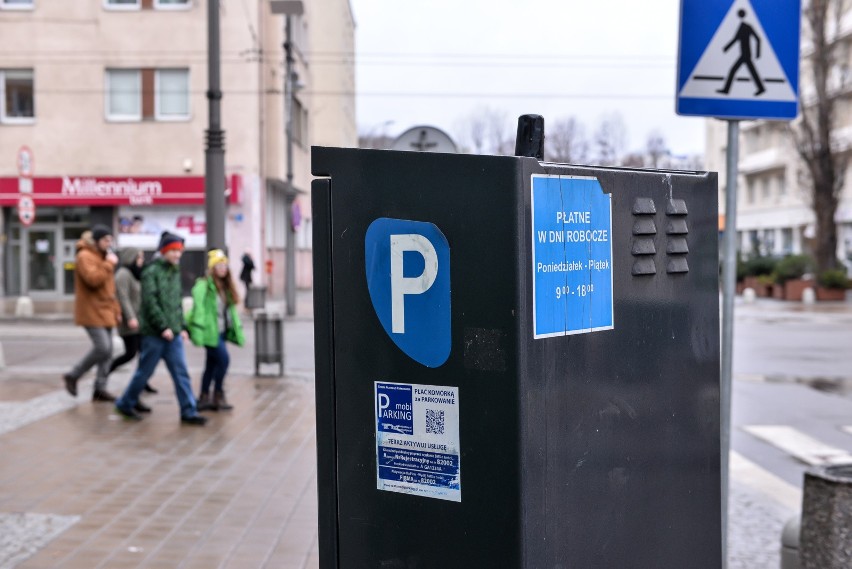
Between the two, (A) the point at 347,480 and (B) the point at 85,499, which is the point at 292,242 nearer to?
(B) the point at 85,499

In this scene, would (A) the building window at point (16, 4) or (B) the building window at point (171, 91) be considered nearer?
(A) the building window at point (16, 4)

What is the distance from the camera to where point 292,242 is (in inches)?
1075

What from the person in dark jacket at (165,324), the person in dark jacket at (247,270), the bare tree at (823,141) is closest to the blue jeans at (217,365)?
the person in dark jacket at (165,324)

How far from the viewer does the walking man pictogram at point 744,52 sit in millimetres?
4695

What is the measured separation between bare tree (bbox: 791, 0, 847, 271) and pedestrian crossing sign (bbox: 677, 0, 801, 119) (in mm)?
33045

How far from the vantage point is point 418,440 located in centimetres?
218

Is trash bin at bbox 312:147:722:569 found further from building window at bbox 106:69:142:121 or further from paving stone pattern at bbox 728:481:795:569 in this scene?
building window at bbox 106:69:142:121

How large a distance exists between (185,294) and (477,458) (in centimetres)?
3043

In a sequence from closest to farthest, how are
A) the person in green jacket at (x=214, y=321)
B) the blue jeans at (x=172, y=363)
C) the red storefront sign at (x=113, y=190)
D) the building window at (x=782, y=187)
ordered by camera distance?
the blue jeans at (x=172, y=363)
the person in green jacket at (x=214, y=321)
the red storefront sign at (x=113, y=190)
the building window at (x=782, y=187)

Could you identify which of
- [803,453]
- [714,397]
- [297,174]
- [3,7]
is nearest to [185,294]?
[297,174]

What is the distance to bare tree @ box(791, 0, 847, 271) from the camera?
35.3 metres

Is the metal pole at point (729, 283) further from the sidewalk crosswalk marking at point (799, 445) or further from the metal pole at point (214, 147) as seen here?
the metal pole at point (214, 147)

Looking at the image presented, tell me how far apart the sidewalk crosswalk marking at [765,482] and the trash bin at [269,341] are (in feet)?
20.5

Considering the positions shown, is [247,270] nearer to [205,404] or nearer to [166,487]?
[205,404]
